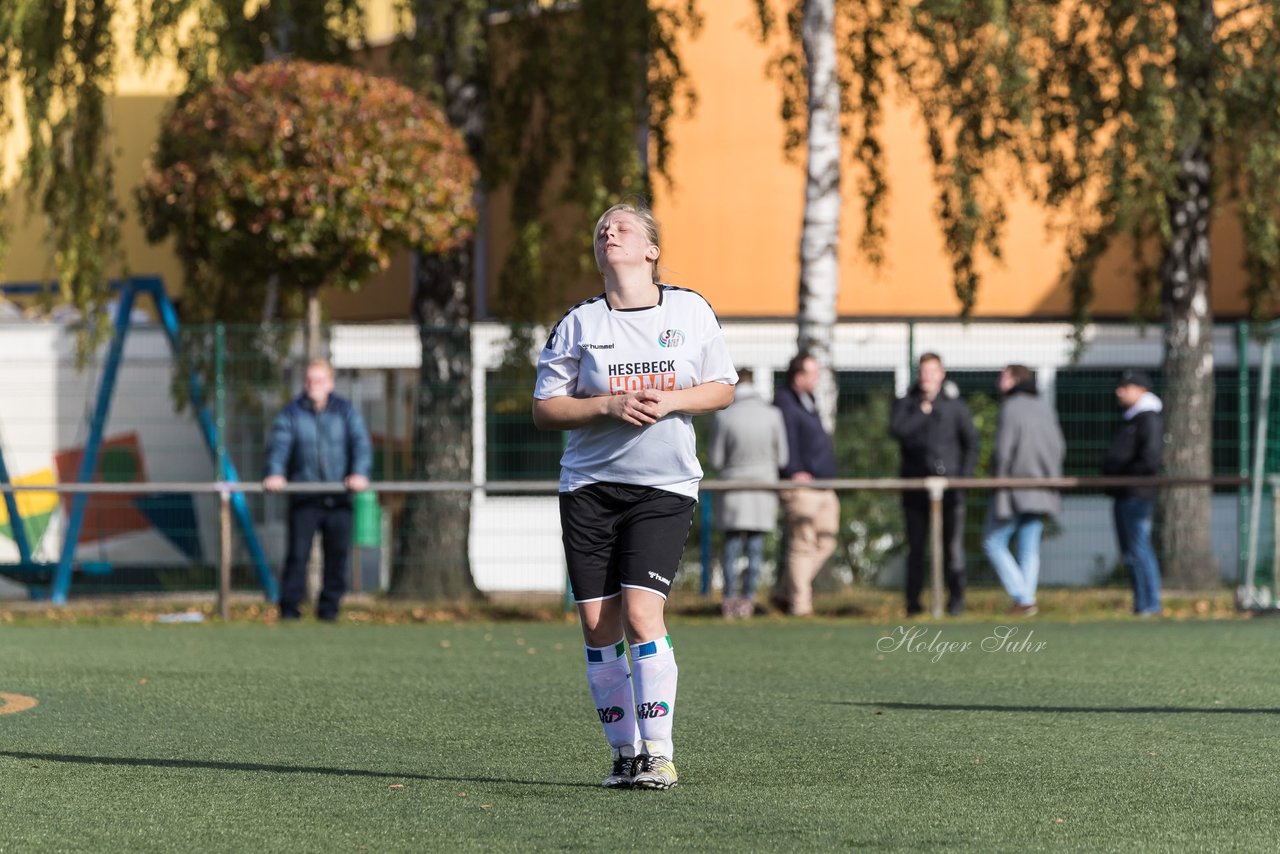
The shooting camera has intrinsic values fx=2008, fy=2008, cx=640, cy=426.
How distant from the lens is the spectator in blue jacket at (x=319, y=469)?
13594 millimetres

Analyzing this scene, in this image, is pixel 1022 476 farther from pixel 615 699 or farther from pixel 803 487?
pixel 615 699

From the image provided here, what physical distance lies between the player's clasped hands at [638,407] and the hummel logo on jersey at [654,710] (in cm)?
83

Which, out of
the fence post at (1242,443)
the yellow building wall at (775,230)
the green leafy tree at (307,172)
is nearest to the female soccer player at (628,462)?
the green leafy tree at (307,172)

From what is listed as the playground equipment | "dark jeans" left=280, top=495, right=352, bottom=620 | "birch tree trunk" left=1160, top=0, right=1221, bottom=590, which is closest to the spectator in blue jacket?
"dark jeans" left=280, top=495, right=352, bottom=620

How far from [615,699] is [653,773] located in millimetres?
287

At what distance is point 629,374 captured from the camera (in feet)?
19.6

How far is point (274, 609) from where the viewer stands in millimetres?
14773

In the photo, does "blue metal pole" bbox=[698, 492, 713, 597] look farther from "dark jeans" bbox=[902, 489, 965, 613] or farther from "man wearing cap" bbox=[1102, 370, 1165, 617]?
"man wearing cap" bbox=[1102, 370, 1165, 617]

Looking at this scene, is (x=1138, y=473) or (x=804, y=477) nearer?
(x=804, y=477)

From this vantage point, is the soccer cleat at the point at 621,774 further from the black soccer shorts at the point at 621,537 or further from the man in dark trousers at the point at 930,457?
the man in dark trousers at the point at 930,457

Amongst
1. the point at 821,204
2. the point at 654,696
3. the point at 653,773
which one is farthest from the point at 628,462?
the point at 821,204

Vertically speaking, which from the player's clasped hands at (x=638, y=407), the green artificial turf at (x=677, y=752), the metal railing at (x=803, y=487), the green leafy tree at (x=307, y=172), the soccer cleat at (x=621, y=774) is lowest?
the green artificial turf at (x=677, y=752)

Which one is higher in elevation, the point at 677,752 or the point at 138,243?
the point at 138,243

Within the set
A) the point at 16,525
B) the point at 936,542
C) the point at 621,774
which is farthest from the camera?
the point at 16,525
